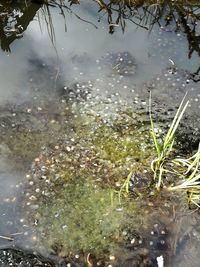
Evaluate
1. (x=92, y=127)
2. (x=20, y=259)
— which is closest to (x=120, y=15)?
(x=92, y=127)

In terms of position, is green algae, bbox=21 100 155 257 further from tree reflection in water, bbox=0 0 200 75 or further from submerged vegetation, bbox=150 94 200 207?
tree reflection in water, bbox=0 0 200 75

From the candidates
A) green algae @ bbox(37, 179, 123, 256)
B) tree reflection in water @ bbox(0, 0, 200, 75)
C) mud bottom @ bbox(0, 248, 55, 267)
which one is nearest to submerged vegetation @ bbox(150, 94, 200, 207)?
green algae @ bbox(37, 179, 123, 256)

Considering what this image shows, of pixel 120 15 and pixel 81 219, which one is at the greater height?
pixel 120 15

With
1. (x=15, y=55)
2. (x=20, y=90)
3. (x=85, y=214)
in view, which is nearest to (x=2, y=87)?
(x=20, y=90)

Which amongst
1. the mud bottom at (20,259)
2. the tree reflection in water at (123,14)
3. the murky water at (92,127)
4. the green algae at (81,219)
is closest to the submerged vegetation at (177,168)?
the murky water at (92,127)

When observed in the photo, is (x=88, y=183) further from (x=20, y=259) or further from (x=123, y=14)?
(x=123, y=14)

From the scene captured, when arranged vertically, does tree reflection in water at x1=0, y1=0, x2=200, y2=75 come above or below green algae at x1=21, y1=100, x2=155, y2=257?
above
